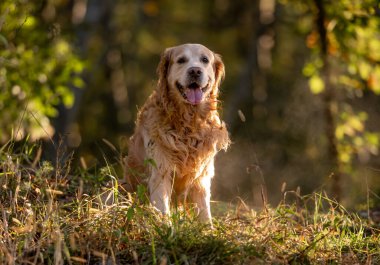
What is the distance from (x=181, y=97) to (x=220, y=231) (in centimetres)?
154

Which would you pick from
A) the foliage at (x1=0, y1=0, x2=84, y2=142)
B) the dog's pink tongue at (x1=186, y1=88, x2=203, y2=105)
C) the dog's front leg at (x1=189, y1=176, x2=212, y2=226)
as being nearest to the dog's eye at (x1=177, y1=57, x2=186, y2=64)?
the dog's pink tongue at (x1=186, y1=88, x2=203, y2=105)

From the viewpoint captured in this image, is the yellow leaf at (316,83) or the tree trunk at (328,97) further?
the yellow leaf at (316,83)

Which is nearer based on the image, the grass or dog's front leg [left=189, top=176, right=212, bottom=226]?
the grass

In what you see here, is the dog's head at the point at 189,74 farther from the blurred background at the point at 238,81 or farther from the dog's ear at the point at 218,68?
the blurred background at the point at 238,81

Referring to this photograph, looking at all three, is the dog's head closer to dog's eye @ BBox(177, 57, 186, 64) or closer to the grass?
dog's eye @ BBox(177, 57, 186, 64)

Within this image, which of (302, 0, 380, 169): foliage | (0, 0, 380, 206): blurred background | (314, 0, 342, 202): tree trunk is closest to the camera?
(0, 0, 380, 206): blurred background

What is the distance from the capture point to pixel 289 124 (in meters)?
18.7

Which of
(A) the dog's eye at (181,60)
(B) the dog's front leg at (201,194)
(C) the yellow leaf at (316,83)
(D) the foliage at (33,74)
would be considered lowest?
(B) the dog's front leg at (201,194)

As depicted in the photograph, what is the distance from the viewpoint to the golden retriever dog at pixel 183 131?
555 centimetres

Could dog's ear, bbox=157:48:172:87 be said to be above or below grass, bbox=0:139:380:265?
above

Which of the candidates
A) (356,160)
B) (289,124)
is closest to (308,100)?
(289,124)

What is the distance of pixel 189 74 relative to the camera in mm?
5641

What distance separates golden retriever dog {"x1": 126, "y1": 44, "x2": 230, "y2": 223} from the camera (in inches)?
218

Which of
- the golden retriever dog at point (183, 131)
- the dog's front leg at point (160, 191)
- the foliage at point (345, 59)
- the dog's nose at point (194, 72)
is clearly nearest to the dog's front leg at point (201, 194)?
the golden retriever dog at point (183, 131)
